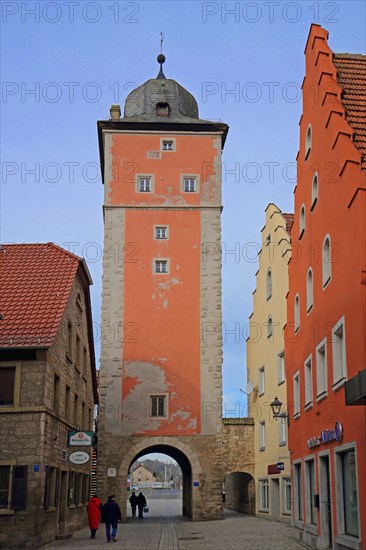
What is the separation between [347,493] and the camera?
16.3 metres

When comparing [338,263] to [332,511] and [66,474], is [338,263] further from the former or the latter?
[66,474]

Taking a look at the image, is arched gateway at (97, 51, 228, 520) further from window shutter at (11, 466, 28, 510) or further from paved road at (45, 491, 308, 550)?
window shutter at (11, 466, 28, 510)

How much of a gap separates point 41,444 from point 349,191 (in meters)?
10.7

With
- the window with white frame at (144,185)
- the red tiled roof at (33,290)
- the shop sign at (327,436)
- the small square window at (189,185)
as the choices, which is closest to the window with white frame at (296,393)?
the shop sign at (327,436)

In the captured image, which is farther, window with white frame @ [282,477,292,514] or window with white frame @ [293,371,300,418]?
window with white frame @ [282,477,292,514]

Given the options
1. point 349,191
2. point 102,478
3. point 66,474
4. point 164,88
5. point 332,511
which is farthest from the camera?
point 164,88

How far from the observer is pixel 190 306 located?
128 feet

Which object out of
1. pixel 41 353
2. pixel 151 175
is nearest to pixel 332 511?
pixel 41 353

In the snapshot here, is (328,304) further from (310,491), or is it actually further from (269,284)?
(269,284)

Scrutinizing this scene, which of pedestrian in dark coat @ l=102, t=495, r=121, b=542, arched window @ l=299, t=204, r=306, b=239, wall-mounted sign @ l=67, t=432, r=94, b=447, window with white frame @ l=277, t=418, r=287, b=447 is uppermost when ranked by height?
arched window @ l=299, t=204, r=306, b=239

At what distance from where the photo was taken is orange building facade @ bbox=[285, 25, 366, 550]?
1530 cm

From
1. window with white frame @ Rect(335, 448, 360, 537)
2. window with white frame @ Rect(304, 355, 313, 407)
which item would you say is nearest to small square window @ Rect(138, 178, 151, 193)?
window with white frame @ Rect(304, 355, 313, 407)

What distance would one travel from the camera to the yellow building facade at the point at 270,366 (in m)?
31.5

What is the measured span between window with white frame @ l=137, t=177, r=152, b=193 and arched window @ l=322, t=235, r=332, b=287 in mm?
23152
